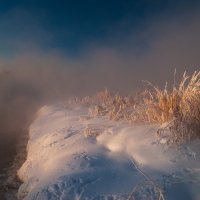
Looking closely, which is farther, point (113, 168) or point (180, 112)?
point (180, 112)

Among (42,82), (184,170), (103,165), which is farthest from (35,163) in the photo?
(42,82)

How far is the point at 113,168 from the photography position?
3.45 metres

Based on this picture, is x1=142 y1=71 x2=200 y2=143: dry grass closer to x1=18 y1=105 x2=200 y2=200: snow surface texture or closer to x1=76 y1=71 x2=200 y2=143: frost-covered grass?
x1=76 y1=71 x2=200 y2=143: frost-covered grass

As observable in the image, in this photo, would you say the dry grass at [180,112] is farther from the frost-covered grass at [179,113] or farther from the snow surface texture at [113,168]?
the snow surface texture at [113,168]

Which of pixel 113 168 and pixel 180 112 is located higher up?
pixel 180 112

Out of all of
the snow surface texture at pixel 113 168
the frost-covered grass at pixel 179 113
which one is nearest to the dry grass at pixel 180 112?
the frost-covered grass at pixel 179 113

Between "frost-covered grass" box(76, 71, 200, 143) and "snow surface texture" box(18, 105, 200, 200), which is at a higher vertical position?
"frost-covered grass" box(76, 71, 200, 143)

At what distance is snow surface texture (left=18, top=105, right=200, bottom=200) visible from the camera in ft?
9.91

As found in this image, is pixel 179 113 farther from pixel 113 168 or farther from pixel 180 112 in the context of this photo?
pixel 113 168

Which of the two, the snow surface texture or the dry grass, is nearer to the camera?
the snow surface texture

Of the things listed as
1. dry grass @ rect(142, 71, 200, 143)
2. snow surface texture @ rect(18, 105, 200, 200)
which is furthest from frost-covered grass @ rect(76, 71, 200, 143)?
snow surface texture @ rect(18, 105, 200, 200)

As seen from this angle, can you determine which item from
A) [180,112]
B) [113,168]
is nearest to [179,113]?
[180,112]

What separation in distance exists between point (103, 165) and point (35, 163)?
3.52 feet

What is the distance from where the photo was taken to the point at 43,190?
3195 millimetres
